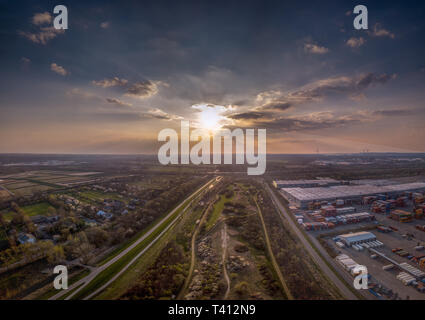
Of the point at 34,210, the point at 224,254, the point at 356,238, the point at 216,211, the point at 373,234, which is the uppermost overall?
the point at 34,210

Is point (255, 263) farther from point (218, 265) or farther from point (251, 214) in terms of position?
point (251, 214)

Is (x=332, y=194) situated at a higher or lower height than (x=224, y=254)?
higher

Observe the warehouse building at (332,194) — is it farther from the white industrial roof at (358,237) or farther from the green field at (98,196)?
the green field at (98,196)

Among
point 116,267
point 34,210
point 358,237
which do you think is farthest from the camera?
point 34,210

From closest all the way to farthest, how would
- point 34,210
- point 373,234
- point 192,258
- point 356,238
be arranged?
point 192,258, point 356,238, point 373,234, point 34,210

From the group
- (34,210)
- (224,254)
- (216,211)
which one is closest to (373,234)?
(224,254)

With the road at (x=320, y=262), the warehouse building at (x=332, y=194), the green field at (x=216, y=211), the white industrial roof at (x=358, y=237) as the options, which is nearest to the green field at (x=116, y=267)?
the green field at (x=216, y=211)

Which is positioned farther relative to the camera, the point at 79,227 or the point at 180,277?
the point at 79,227

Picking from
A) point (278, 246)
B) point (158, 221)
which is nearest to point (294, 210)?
point (278, 246)

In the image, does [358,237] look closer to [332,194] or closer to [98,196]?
[332,194]
